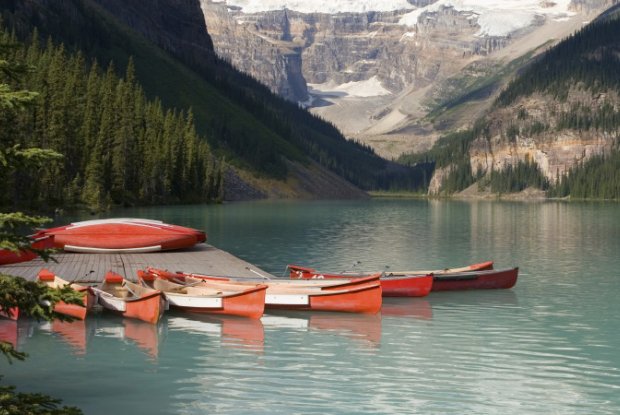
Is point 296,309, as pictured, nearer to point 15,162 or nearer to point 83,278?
point 83,278

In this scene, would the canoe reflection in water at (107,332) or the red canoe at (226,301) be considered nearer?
the canoe reflection in water at (107,332)

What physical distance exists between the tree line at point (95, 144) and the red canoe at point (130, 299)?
62.6 m

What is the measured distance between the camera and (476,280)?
53.8 meters

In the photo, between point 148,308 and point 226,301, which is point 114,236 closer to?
point 226,301

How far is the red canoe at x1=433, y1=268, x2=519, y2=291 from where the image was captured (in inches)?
2077

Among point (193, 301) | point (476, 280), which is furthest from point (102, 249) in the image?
point (476, 280)

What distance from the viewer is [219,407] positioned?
26.1 metres

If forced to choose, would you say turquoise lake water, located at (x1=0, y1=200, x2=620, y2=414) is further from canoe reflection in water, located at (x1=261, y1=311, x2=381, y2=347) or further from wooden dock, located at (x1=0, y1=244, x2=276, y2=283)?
wooden dock, located at (x1=0, y1=244, x2=276, y2=283)

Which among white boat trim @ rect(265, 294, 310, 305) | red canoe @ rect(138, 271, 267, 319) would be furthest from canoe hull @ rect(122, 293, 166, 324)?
white boat trim @ rect(265, 294, 310, 305)

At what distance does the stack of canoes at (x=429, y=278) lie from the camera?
49.6 metres

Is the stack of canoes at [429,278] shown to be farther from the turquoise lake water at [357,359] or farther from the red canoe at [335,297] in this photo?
the red canoe at [335,297]

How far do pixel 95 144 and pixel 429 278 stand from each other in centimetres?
11358

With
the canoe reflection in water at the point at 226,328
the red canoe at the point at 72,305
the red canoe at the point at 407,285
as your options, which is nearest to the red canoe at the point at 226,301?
the canoe reflection in water at the point at 226,328

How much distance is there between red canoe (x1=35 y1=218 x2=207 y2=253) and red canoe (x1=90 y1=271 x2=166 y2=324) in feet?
58.4
